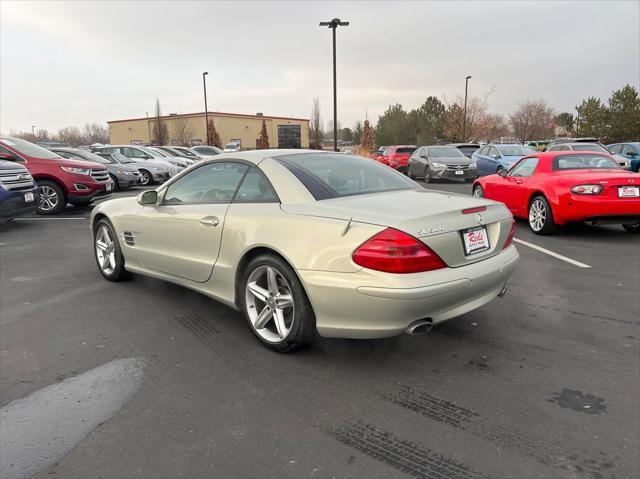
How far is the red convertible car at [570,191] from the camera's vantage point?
6.43 m

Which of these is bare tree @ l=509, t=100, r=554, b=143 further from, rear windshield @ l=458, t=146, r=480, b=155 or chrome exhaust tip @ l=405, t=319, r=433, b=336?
chrome exhaust tip @ l=405, t=319, r=433, b=336

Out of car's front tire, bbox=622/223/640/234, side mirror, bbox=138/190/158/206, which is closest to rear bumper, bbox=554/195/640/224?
car's front tire, bbox=622/223/640/234

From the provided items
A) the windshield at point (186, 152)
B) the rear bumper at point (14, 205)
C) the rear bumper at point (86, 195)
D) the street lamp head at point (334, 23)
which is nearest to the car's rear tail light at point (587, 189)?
the rear bumper at point (14, 205)

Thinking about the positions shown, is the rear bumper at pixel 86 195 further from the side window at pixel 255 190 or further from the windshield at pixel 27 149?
the side window at pixel 255 190

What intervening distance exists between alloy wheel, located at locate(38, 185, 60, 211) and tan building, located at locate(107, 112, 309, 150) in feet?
196

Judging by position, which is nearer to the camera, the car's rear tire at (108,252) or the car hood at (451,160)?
the car's rear tire at (108,252)

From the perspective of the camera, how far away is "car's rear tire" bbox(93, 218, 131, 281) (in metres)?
4.92

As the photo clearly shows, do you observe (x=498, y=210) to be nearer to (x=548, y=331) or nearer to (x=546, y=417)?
(x=548, y=331)

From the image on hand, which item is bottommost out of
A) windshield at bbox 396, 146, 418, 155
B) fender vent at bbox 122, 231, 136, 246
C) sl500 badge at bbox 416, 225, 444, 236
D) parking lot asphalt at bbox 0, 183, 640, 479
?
parking lot asphalt at bbox 0, 183, 640, 479

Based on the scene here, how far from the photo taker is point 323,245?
2883 millimetres

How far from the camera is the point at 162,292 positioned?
4.71m

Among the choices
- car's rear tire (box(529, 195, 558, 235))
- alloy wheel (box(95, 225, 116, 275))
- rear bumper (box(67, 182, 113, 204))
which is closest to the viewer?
alloy wheel (box(95, 225, 116, 275))

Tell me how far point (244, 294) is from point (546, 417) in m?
2.10

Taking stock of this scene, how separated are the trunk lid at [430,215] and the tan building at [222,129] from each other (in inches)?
2684
